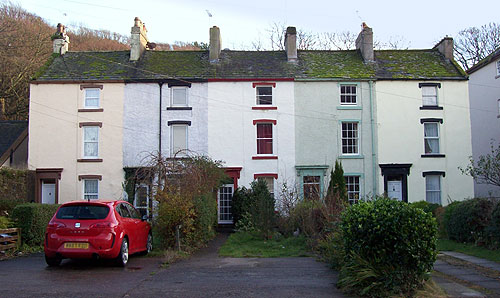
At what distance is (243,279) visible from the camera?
931 centimetres

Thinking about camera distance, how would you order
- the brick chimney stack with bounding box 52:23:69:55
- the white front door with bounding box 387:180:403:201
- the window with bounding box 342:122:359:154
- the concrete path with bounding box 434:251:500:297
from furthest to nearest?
the brick chimney stack with bounding box 52:23:69:55 < the window with bounding box 342:122:359:154 < the white front door with bounding box 387:180:403:201 < the concrete path with bounding box 434:251:500:297

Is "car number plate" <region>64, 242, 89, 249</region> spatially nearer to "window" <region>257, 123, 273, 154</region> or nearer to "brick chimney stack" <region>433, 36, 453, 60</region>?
"window" <region>257, 123, 273, 154</region>

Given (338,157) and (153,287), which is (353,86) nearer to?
(338,157)

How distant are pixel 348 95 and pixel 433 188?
7.33 m

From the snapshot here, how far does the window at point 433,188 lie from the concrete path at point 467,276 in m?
14.1

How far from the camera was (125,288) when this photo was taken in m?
8.38

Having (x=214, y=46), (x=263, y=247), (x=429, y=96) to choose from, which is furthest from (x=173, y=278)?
(x=429, y=96)

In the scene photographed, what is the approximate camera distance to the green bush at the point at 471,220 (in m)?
14.2

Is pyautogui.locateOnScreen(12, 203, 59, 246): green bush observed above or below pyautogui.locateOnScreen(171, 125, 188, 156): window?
below

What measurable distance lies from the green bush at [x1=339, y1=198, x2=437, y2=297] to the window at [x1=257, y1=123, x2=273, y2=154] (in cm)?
1830

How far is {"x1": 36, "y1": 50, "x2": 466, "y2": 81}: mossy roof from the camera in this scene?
1053 inches

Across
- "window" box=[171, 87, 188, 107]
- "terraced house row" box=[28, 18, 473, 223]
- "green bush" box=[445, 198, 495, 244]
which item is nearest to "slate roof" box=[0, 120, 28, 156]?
"terraced house row" box=[28, 18, 473, 223]

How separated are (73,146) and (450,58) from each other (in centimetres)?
2339

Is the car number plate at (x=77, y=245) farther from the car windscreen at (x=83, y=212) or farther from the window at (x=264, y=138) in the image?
the window at (x=264, y=138)
